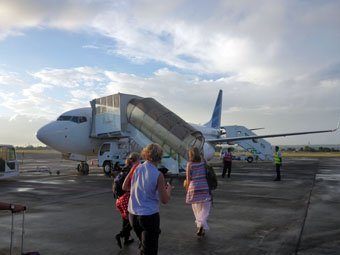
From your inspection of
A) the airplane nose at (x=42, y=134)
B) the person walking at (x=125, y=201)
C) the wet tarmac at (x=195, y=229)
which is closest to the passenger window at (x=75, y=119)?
the airplane nose at (x=42, y=134)

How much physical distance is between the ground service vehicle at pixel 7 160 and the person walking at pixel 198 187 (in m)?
11.2

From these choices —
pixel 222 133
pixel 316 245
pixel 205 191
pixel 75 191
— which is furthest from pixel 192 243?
pixel 222 133

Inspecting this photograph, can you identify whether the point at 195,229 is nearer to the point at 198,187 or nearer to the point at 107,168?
the point at 198,187

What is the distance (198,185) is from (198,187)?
0.04 metres

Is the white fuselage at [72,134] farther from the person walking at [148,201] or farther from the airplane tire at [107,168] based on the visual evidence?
the person walking at [148,201]

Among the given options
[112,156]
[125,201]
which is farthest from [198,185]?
[112,156]

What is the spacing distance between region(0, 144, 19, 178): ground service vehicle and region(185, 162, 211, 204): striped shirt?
11189 mm

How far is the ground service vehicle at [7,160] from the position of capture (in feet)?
43.1

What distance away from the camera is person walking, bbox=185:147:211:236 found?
5.11 m

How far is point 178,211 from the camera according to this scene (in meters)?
7.12

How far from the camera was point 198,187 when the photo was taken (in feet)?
16.9

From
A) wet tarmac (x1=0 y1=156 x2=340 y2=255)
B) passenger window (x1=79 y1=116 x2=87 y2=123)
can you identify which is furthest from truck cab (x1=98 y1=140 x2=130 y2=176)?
wet tarmac (x1=0 y1=156 x2=340 y2=255)

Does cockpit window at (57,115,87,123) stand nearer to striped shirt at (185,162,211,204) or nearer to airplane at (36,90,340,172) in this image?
airplane at (36,90,340,172)

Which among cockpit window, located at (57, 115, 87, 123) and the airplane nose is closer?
the airplane nose
